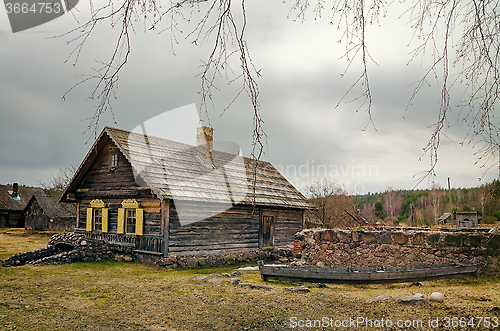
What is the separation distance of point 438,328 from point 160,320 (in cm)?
463

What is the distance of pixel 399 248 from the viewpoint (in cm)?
1061

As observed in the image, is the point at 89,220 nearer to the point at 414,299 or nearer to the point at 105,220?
the point at 105,220

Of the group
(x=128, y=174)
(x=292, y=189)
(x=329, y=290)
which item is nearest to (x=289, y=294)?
(x=329, y=290)

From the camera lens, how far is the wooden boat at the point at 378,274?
889 cm

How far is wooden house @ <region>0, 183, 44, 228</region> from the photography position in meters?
45.5

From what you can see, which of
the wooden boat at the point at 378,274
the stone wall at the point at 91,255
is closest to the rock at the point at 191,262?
→ the stone wall at the point at 91,255

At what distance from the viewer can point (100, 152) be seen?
18.1 m

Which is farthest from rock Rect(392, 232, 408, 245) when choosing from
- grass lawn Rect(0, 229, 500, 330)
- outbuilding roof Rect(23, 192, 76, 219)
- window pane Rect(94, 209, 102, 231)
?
outbuilding roof Rect(23, 192, 76, 219)

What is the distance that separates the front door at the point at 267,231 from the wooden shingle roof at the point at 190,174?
1.04 metres

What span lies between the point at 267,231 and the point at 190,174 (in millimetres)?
5731

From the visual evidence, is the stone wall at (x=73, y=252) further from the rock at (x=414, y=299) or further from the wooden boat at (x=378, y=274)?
the rock at (x=414, y=299)

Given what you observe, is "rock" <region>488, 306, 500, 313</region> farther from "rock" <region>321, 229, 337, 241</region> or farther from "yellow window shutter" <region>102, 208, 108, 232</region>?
"yellow window shutter" <region>102, 208, 108, 232</region>

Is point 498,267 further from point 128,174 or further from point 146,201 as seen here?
point 128,174

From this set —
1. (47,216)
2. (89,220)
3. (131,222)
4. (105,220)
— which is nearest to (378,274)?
(131,222)
